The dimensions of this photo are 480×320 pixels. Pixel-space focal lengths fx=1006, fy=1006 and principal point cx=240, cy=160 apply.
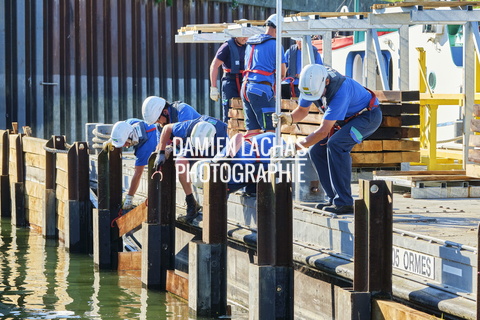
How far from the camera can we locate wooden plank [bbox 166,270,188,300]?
10.8m

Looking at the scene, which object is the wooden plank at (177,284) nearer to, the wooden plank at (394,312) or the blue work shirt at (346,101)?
the blue work shirt at (346,101)

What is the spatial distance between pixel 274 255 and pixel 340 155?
1275 millimetres

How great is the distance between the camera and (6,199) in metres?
18.3

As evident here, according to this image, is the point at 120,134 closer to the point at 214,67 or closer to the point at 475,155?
the point at 214,67

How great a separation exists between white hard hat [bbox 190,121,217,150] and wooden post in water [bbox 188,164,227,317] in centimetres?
117

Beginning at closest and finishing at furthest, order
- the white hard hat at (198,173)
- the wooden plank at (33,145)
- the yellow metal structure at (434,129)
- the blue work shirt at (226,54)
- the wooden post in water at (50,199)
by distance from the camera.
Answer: the white hard hat at (198,173) < the yellow metal structure at (434,129) < the blue work shirt at (226,54) < the wooden post in water at (50,199) < the wooden plank at (33,145)

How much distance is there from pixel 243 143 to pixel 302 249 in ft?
5.52

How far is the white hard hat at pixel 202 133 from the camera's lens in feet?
35.1

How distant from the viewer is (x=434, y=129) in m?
13.0

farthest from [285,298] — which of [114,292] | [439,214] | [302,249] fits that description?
[114,292]

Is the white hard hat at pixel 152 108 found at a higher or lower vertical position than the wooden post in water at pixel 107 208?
higher

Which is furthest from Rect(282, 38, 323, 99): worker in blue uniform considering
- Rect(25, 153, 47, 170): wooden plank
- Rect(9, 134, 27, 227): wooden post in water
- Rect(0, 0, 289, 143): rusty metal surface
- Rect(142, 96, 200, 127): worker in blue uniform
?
Rect(0, 0, 289, 143): rusty metal surface

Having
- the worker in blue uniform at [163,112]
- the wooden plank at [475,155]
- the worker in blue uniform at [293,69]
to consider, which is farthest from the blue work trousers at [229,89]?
the wooden plank at [475,155]

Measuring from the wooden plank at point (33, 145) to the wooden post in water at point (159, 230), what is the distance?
5.49 meters
